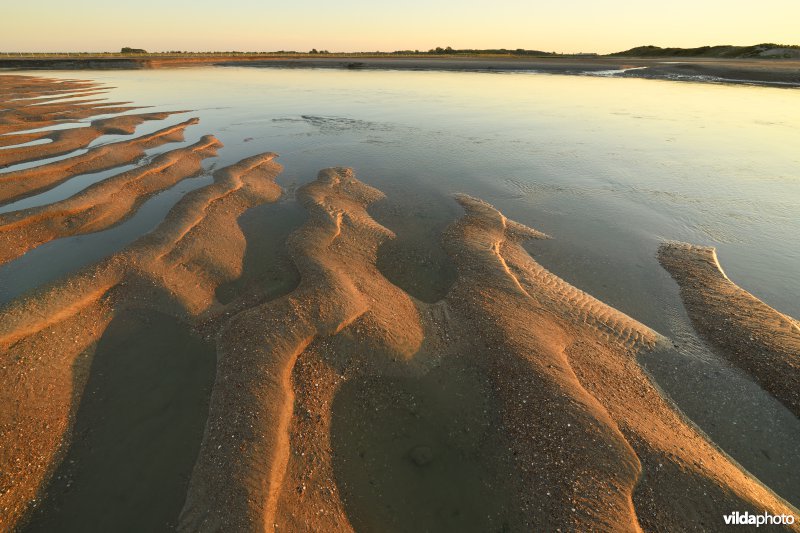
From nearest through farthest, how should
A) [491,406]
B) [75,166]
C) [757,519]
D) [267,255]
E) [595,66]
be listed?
[757,519]
[491,406]
[267,255]
[75,166]
[595,66]

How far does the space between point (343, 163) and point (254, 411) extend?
16.3 m

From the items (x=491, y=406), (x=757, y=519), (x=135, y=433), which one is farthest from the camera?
(x=491, y=406)

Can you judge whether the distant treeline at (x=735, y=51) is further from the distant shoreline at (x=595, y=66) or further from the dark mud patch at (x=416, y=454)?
the dark mud patch at (x=416, y=454)

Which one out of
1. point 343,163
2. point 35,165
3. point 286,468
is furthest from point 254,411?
point 35,165

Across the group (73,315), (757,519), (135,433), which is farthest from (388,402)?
(73,315)

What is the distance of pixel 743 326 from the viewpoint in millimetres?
8555

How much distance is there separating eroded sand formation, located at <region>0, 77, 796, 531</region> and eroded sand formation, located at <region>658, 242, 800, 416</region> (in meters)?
1.74

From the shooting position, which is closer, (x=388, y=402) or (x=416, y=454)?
(x=416, y=454)

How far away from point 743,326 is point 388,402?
8.62 metres

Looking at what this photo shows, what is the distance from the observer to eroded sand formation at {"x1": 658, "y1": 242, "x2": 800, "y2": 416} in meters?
7.43

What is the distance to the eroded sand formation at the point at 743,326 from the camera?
293 inches

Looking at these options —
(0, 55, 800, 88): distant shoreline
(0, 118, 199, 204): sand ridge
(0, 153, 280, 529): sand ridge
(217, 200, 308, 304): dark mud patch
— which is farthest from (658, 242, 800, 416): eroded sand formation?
(0, 55, 800, 88): distant shoreline

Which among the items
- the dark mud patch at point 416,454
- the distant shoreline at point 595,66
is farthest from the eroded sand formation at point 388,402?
the distant shoreline at point 595,66

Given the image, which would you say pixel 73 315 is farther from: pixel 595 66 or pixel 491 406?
pixel 595 66
